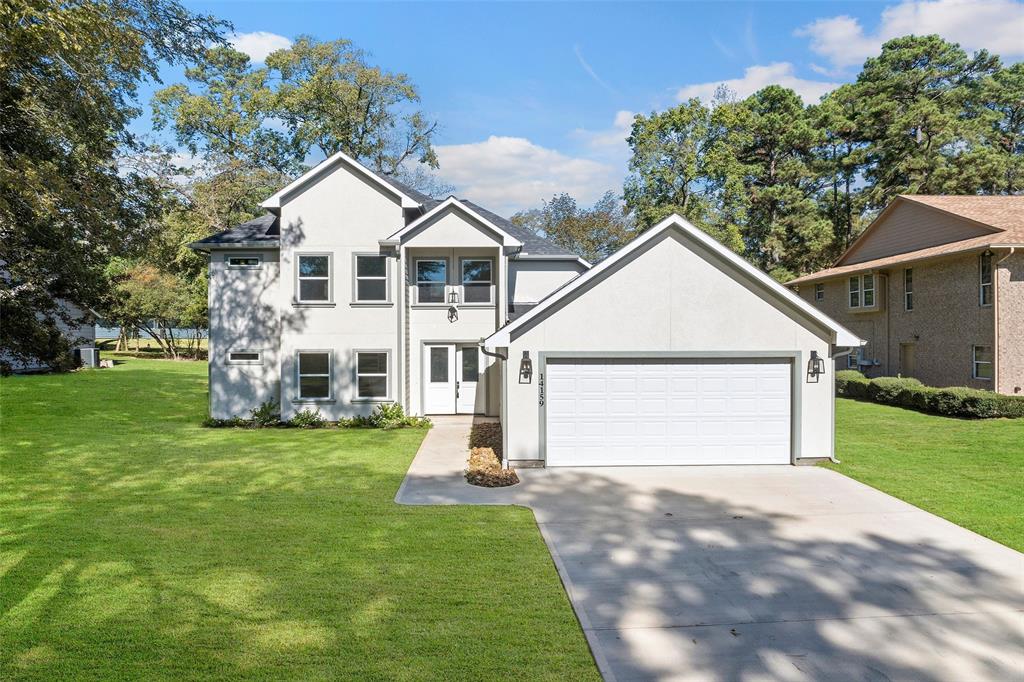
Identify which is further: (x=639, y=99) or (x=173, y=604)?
(x=639, y=99)

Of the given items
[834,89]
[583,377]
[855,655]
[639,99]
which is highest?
[834,89]

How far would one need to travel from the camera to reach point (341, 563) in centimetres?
645

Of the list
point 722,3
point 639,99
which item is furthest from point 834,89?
point 722,3

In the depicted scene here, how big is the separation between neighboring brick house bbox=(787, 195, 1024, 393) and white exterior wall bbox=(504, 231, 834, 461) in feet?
38.7

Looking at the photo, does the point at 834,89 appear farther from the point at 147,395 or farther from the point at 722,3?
the point at 147,395

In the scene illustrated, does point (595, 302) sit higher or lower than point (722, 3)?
lower

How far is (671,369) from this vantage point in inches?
453

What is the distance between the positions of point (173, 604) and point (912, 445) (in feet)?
49.6

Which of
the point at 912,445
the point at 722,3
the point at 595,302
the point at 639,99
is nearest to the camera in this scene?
the point at 595,302

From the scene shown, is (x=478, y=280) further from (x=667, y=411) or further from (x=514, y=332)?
(x=667, y=411)

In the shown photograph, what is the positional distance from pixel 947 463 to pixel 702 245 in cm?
681

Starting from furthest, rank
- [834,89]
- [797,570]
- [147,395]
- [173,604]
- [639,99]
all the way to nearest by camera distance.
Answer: [834,89]
[639,99]
[147,395]
[797,570]
[173,604]

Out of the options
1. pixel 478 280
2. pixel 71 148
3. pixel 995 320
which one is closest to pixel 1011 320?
pixel 995 320

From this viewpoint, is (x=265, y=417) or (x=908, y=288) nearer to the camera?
(x=265, y=417)
